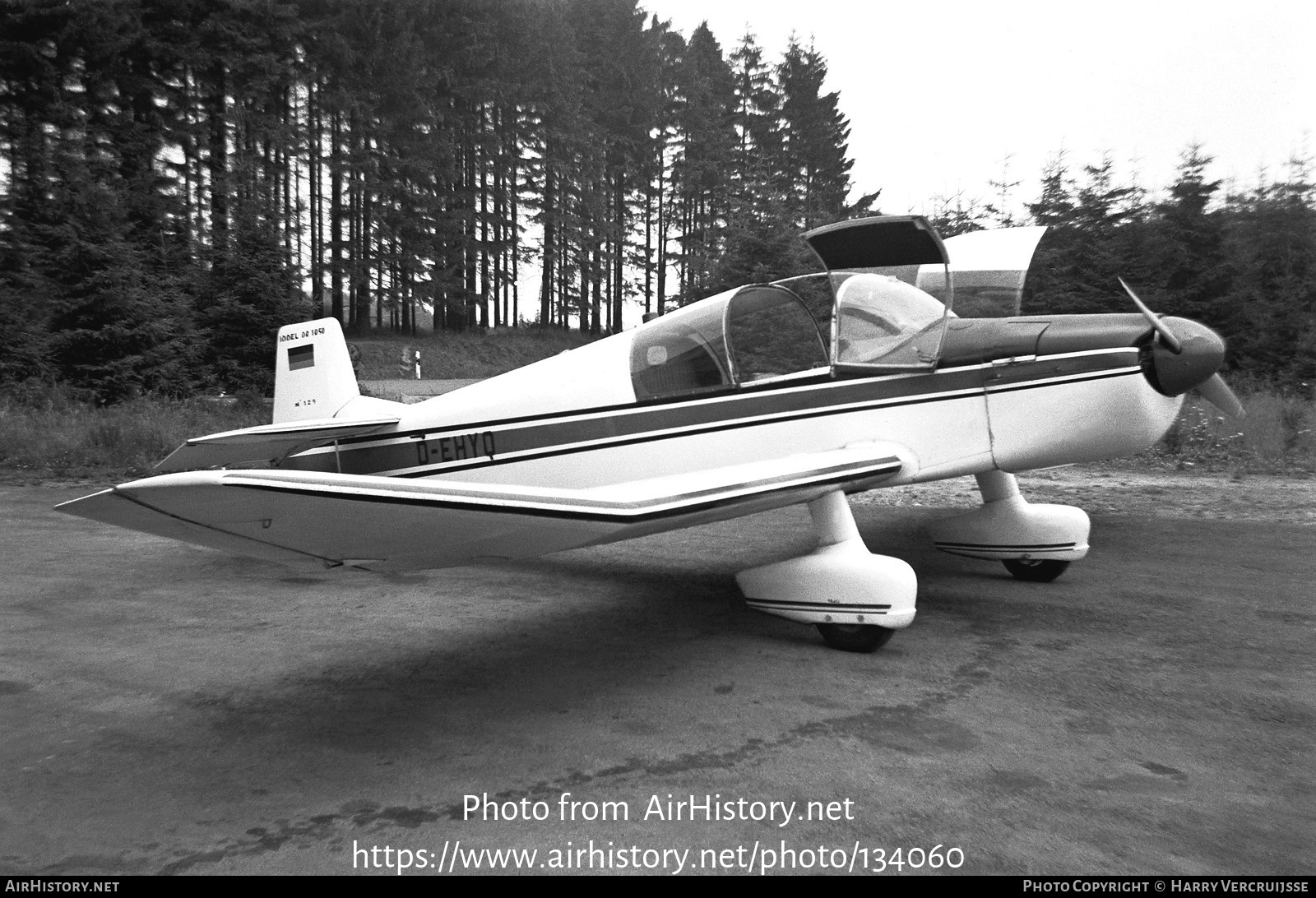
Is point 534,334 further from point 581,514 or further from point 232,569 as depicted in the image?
point 581,514

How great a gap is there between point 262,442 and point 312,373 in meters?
1.44

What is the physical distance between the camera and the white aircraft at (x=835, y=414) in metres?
4.25

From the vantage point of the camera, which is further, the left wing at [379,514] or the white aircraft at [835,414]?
the white aircraft at [835,414]

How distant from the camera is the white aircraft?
425cm

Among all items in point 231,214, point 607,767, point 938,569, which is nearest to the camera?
point 607,767

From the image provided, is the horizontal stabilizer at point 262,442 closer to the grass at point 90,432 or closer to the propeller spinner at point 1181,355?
the propeller spinner at point 1181,355

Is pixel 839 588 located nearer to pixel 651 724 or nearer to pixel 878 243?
pixel 651 724

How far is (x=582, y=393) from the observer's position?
502cm

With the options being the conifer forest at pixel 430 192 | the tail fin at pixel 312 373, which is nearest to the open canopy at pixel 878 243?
the tail fin at pixel 312 373

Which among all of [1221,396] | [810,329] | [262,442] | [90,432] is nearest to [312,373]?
[262,442]

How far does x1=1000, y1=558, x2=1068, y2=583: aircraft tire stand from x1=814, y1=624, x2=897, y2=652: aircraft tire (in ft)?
5.84

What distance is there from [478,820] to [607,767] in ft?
1.66

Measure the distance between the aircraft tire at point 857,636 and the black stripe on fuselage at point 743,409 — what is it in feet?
4.21
